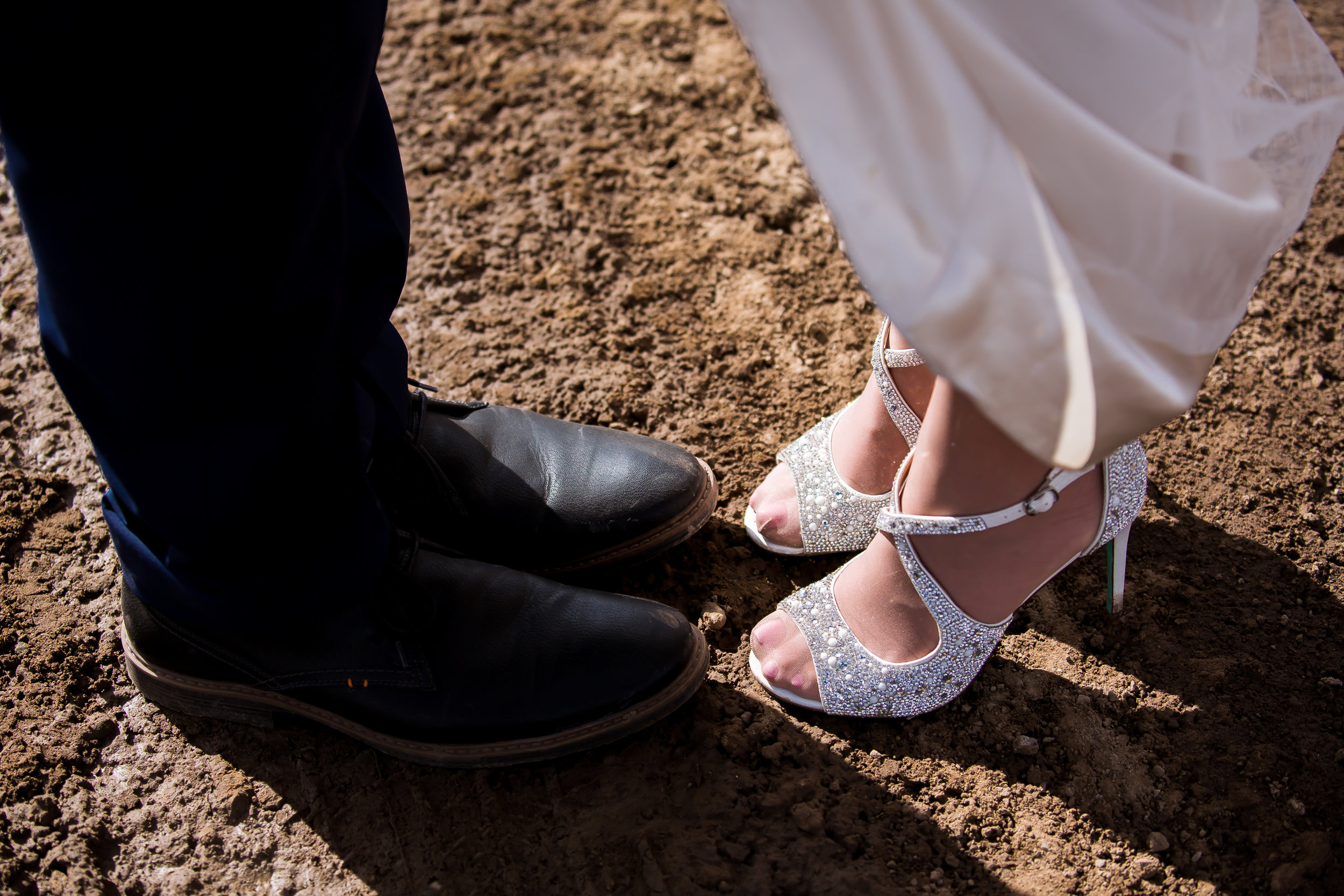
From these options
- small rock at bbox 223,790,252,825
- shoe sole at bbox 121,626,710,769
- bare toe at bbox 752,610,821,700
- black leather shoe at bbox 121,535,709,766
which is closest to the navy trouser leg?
black leather shoe at bbox 121,535,709,766

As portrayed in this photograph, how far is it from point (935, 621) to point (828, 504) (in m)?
0.29

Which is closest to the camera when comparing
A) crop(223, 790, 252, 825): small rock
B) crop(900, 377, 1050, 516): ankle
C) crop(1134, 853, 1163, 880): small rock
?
crop(900, 377, 1050, 516): ankle

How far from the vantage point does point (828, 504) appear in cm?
144

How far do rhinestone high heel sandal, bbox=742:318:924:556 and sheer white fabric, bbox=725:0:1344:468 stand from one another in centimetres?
56

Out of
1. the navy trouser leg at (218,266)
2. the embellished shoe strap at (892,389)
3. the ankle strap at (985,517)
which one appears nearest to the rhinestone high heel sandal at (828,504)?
the embellished shoe strap at (892,389)

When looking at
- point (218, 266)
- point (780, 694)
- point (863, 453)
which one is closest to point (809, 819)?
point (780, 694)

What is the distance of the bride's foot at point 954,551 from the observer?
1060mm

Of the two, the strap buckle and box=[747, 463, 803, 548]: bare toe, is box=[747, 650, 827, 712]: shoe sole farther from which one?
the strap buckle

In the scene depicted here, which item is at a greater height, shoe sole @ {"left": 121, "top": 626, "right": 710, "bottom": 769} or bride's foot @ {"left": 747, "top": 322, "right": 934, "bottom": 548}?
bride's foot @ {"left": 747, "top": 322, "right": 934, "bottom": 548}

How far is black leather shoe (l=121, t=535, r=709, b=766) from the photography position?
1191 mm

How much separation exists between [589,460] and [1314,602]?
1253mm

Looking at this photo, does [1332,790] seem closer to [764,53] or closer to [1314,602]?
[1314,602]

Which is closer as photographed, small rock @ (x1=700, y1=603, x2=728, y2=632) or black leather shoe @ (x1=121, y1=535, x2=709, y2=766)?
black leather shoe @ (x1=121, y1=535, x2=709, y2=766)

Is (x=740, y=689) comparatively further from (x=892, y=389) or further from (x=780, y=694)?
(x=892, y=389)
